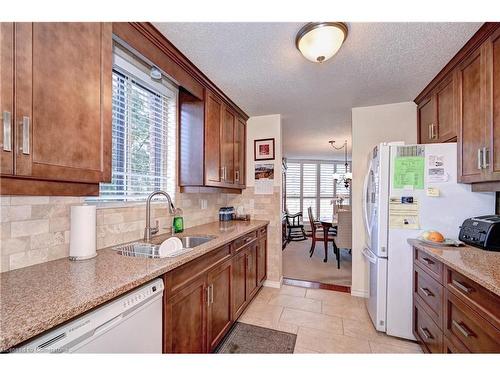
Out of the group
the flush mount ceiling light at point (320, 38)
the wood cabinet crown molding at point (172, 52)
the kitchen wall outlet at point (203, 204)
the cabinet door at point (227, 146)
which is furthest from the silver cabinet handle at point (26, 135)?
the kitchen wall outlet at point (203, 204)

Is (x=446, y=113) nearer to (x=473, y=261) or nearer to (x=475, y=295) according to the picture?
(x=473, y=261)

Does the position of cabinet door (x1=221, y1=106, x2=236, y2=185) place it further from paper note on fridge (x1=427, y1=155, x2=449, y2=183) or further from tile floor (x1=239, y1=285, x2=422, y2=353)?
paper note on fridge (x1=427, y1=155, x2=449, y2=183)

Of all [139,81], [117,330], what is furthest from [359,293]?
[139,81]

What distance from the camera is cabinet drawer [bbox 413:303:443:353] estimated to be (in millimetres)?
1482

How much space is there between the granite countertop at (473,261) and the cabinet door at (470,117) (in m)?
0.52

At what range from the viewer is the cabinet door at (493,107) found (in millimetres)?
1411

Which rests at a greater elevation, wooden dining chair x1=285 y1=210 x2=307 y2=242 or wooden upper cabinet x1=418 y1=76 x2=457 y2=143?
wooden upper cabinet x1=418 y1=76 x2=457 y2=143

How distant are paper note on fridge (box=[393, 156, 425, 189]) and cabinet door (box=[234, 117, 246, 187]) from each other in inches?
67.1

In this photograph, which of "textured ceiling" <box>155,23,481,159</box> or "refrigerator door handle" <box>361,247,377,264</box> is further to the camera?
"refrigerator door handle" <box>361,247,377,264</box>

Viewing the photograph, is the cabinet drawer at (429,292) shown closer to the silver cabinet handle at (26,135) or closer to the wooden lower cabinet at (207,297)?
the wooden lower cabinet at (207,297)

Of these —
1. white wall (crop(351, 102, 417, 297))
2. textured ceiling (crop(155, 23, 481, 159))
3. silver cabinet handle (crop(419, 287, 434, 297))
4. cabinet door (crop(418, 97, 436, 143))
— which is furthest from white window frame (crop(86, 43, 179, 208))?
cabinet door (crop(418, 97, 436, 143))

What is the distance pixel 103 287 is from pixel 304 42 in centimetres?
173

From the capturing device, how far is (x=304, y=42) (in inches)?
58.3
